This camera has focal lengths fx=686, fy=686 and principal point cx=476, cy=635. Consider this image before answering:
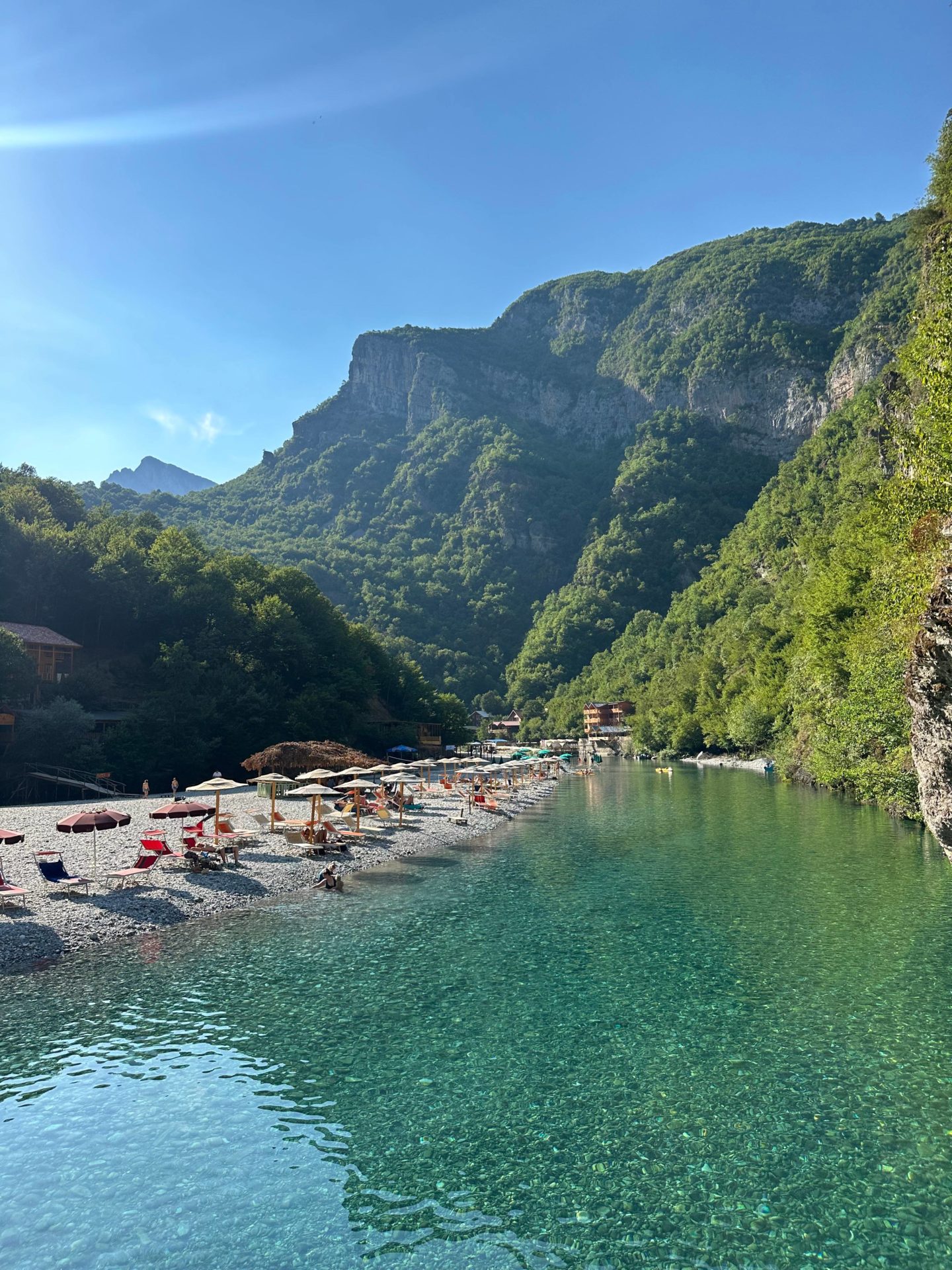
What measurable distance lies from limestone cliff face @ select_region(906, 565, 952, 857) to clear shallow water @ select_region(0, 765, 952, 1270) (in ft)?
11.3

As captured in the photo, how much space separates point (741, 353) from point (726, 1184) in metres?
184

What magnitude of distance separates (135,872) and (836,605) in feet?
129

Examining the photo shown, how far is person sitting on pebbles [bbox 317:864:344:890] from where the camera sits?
885 inches

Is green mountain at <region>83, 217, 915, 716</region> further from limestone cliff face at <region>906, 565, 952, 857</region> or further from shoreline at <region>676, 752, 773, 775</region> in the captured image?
limestone cliff face at <region>906, 565, 952, 857</region>

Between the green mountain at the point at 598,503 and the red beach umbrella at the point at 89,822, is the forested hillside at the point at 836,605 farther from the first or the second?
the green mountain at the point at 598,503

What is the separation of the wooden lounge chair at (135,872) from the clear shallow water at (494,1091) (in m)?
4.33

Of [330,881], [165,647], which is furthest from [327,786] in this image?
[165,647]

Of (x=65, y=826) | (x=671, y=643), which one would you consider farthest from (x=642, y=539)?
(x=65, y=826)

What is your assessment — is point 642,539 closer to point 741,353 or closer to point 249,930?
point 741,353

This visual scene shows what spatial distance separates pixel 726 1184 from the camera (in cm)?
777

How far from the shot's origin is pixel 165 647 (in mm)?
54188

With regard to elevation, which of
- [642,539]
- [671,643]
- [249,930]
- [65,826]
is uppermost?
[642,539]

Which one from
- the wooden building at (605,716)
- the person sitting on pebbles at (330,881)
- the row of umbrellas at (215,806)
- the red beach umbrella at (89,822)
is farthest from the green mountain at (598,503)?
the red beach umbrella at (89,822)

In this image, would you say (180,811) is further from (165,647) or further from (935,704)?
(165,647)
